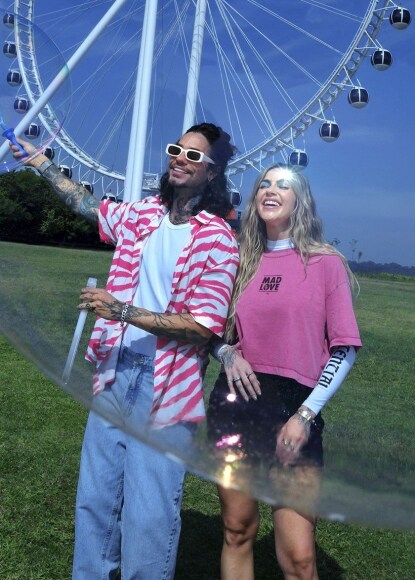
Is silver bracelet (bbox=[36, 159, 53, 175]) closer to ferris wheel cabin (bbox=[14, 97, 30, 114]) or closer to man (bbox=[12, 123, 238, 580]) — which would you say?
man (bbox=[12, 123, 238, 580])

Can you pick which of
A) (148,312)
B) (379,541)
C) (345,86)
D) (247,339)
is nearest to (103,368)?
(148,312)

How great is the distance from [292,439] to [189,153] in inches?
28.5

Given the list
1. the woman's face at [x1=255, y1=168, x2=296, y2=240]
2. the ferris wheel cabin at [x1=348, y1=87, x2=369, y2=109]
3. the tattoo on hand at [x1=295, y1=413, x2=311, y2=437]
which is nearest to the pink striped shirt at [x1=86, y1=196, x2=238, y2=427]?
the woman's face at [x1=255, y1=168, x2=296, y2=240]

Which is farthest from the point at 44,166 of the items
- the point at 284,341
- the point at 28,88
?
the point at 284,341

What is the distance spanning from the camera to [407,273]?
66.7 inches

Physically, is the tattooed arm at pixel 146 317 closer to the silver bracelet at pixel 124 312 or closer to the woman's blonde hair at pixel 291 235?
the silver bracelet at pixel 124 312

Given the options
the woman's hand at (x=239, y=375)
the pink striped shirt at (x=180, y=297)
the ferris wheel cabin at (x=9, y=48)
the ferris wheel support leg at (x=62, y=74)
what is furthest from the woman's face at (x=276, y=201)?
the ferris wheel cabin at (x=9, y=48)

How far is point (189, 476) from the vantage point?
5.00m

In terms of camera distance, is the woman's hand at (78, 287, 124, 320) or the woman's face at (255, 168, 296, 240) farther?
the woman's hand at (78, 287, 124, 320)

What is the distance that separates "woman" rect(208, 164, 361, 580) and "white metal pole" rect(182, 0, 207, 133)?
23 cm

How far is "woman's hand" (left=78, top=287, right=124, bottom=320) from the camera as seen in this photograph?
1.91 m

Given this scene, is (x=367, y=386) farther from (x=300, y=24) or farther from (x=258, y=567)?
(x=258, y=567)

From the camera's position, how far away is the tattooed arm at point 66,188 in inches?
82.9

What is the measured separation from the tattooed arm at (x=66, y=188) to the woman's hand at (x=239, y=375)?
52cm
